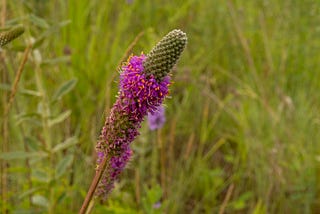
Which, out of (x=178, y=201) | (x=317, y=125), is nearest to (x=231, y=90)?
(x=317, y=125)

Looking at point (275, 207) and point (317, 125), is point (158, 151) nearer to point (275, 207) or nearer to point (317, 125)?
point (275, 207)

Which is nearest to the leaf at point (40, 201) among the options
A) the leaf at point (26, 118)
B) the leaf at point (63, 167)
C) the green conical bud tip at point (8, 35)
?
the leaf at point (63, 167)

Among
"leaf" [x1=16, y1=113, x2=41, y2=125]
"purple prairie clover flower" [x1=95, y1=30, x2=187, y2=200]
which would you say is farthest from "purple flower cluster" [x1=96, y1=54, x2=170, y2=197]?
"leaf" [x1=16, y1=113, x2=41, y2=125]

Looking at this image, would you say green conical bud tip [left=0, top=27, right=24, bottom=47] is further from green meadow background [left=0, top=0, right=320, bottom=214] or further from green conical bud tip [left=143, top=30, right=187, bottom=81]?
green meadow background [left=0, top=0, right=320, bottom=214]

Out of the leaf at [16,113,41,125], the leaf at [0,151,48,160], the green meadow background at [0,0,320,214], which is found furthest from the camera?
the green meadow background at [0,0,320,214]

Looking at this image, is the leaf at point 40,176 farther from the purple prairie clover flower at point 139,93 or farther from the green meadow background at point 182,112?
the purple prairie clover flower at point 139,93

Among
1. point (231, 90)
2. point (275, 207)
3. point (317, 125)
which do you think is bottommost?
point (275, 207)

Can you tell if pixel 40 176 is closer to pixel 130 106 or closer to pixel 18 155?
pixel 18 155

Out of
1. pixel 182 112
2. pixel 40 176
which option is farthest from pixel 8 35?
pixel 182 112
